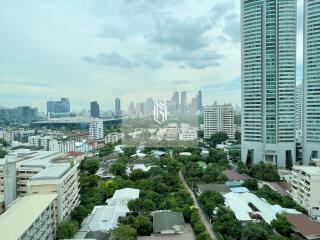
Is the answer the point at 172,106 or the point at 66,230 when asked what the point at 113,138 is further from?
the point at 66,230

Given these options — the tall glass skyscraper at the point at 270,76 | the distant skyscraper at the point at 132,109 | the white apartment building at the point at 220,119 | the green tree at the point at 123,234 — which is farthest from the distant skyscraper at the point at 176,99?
the green tree at the point at 123,234

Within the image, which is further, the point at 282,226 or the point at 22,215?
the point at 282,226

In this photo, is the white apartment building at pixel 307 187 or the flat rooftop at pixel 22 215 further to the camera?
the white apartment building at pixel 307 187

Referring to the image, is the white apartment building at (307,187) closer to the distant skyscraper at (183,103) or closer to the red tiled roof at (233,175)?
the red tiled roof at (233,175)

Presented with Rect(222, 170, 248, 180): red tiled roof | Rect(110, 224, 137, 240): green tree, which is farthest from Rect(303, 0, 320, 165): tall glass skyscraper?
Rect(110, 224, 137, 240): green tree

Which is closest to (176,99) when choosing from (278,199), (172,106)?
(172,106)

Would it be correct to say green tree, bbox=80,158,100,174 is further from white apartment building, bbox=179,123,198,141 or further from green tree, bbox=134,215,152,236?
white apartment building, bbox=179,123,198,141
